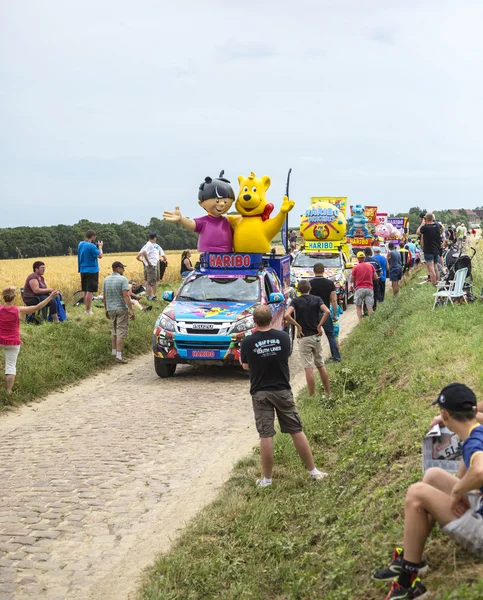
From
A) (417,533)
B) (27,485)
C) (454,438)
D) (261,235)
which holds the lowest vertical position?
(27,485)

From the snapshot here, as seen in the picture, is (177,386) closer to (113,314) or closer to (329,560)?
(113,314)

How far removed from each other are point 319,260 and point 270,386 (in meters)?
16.3

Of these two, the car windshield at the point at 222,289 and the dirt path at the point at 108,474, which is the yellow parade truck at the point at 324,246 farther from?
the dirt path at the point at 108,474

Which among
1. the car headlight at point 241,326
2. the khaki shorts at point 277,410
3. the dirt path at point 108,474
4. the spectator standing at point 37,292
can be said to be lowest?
the dirt path at point 108,474

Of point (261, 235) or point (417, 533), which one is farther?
point (261, 235)

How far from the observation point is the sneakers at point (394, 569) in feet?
14.5

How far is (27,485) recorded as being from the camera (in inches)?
310

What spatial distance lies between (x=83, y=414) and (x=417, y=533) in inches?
297

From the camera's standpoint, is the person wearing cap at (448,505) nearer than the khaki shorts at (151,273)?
Yes

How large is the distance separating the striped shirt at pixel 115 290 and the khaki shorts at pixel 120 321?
9 cm

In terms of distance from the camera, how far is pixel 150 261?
21203 millimetres

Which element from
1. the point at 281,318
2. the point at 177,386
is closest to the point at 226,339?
the point at 177,386

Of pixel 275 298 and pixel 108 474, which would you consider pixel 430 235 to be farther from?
pixel 108 474

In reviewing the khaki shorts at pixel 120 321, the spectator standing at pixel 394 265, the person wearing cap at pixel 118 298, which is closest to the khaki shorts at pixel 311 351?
the person wearing cap at pixel 118 298
